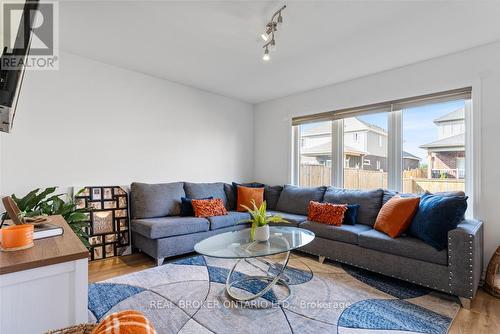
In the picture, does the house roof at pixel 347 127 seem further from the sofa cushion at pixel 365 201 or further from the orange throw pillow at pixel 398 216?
the orange throw pillow at pixel 398 216

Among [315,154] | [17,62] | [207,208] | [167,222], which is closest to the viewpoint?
[17,62]

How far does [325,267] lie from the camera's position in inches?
116

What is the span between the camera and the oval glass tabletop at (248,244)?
2.05 meters

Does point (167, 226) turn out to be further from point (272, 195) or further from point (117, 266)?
point (272, 195)

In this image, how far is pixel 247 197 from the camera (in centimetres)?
411

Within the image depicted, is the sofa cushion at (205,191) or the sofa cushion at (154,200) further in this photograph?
the sofa cushion at (205,191)

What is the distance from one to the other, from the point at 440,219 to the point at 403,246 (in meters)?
0.41

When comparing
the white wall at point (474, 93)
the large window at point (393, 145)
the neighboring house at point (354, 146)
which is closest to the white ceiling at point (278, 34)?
the white wall at point (474, 93)

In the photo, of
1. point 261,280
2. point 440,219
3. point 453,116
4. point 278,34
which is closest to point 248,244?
point 261,280

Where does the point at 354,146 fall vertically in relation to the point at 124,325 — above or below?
above

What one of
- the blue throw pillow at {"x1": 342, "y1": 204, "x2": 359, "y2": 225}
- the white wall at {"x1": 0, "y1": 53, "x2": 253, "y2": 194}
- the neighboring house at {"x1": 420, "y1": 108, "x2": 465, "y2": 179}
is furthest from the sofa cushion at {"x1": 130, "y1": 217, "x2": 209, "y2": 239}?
the neighboring house at {"x1": 420, "y1": 108, "x2": 465, "y2": 179}

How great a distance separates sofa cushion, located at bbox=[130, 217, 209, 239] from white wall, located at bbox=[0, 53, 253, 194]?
2.41ft

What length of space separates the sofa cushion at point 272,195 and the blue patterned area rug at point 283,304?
160 cm

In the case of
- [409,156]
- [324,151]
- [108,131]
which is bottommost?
[409,156]
